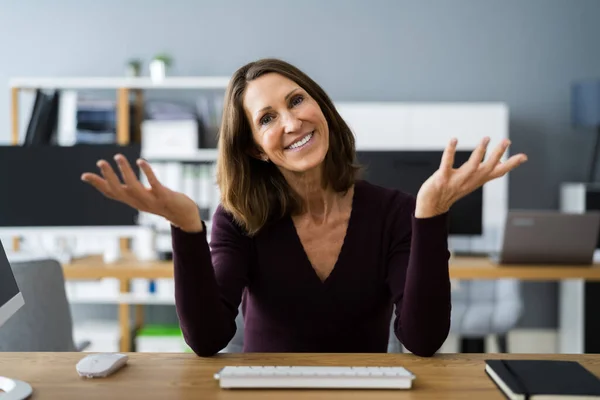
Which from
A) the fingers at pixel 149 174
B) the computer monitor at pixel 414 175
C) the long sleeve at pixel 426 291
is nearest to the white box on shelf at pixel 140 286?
the computer monitor at pixel 414 175

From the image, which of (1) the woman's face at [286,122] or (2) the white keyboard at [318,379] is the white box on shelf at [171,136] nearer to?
(1) the woman's face at [286,122]

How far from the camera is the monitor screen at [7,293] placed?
108 centimetres

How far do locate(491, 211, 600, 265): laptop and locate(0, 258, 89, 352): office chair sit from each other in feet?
5.27

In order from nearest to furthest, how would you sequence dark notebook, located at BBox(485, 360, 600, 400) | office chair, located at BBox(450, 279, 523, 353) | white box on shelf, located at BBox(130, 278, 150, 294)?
dark notebook, located at BBox(485, 360, 600, 400) < office chair, located at BBox(450, 279, 523, 353) < white box on shelf, located at BBox(130, 278, 150, 294)

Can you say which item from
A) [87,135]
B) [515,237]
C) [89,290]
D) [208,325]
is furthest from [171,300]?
[208,325]

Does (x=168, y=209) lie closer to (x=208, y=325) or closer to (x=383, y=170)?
(x=208, y=325)

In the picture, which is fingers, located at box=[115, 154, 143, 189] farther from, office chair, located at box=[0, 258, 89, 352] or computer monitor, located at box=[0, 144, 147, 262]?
computer monitor, located at box=[0, 144, 147, 262]

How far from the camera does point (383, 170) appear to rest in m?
2.75

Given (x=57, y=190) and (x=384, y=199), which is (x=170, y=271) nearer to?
(x=57, y=190)

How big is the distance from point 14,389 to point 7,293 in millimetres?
184

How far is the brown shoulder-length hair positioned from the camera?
1512 millimetres

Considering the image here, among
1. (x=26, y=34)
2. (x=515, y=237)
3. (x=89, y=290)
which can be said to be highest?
(x=26, y=34)

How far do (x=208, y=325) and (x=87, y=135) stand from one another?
8.05 ft

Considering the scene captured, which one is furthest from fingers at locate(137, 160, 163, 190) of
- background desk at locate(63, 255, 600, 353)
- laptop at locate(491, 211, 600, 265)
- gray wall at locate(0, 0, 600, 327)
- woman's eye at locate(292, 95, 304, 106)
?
Answer: gray wall at locate(0, 0, 600, 327)
